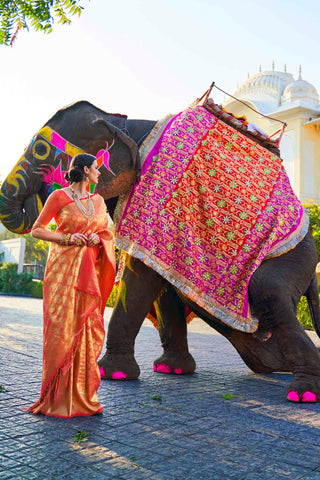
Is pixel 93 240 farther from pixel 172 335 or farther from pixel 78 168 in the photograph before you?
pixel 172 335

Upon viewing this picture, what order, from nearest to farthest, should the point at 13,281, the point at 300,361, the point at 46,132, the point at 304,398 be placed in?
the point at 304,398, the point at 300,361, the point at 46,132, the point at 13,281

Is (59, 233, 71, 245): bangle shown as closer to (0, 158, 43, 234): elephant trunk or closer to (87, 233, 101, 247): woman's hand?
(87, 233, 101, 247): woman's hand

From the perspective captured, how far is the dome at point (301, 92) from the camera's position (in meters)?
22.3

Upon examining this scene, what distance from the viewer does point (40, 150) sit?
4031mm

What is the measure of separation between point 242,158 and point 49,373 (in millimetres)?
2357

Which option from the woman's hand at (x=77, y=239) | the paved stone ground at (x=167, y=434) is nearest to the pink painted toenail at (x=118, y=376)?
the paved stone ground at (x=167, y=434)

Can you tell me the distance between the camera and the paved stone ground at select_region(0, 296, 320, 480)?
6.84 feet

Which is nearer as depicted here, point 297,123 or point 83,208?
point 83,208

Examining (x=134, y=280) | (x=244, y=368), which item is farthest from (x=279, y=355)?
(x=134, y=280)

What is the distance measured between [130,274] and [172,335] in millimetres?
894

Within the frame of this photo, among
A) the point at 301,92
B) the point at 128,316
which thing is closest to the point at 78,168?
the point at 128,316

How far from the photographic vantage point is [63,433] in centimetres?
249

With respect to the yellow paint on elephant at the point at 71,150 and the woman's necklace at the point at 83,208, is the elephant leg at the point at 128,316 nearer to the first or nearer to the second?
the yellow paint on elephant at the point at 71,150

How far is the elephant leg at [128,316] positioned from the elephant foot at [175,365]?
548 millimetres
